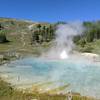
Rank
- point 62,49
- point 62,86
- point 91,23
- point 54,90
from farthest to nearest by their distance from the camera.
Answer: point 91,23, point 62,49, point 62,86, point 54,90

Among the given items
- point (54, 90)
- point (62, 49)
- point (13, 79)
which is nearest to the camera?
point (54, 90)

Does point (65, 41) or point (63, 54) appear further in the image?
point (65, 41)

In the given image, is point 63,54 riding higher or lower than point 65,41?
lower

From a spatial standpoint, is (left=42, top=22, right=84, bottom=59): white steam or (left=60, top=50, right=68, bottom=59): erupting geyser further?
(left=42, top=22, right=84, bottom=59): white steam

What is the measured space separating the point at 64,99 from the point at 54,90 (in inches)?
234

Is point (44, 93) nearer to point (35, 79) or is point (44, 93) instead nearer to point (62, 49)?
point (35, 79)

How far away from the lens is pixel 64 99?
26.3 metres

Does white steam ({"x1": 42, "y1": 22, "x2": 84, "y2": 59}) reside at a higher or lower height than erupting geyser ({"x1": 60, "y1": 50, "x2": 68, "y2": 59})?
higher

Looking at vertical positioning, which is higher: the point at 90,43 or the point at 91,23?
the point at 91,23

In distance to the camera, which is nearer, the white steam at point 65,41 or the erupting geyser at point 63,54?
the erupting geyser at point 63,54

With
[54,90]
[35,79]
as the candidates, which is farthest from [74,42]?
[54,90]

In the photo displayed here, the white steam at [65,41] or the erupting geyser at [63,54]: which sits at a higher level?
the white steam at [65,41]

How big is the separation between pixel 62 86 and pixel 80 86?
2560mm

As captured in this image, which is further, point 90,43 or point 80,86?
point 90,43
